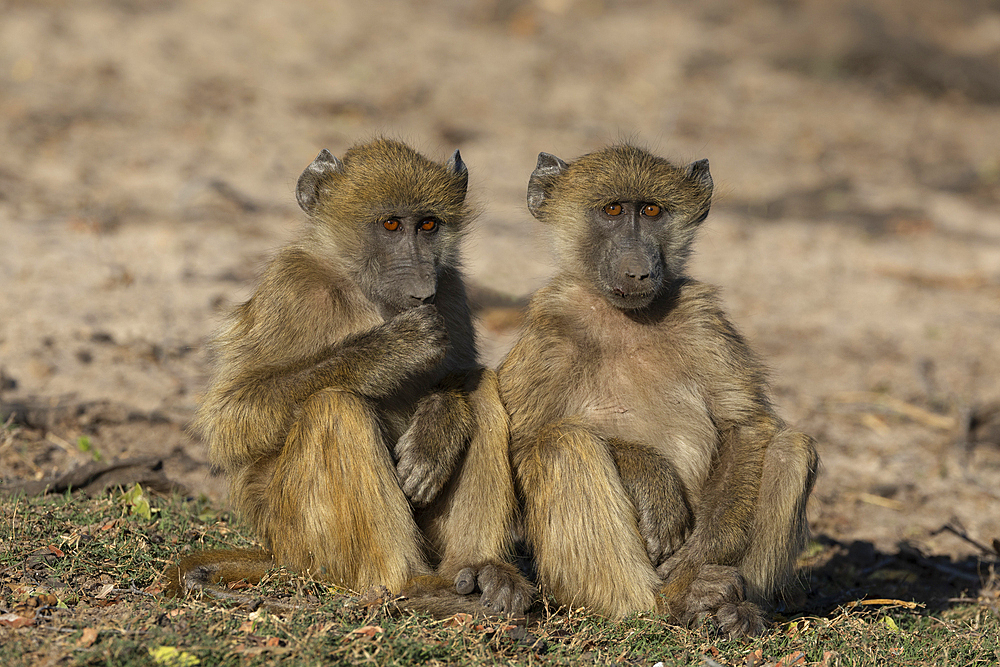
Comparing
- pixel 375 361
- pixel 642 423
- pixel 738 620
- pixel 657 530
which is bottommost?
pixel 738 620

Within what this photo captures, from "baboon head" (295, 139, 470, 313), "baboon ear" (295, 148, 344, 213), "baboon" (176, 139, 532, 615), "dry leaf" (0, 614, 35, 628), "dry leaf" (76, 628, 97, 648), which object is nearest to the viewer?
"dry leaf" (76, 628, 97, 648)

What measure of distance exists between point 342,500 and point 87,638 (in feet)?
3.28

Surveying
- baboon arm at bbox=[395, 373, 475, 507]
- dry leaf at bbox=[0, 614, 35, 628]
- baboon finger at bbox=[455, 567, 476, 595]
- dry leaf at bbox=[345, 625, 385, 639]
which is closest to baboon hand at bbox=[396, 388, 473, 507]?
baboon arm at bbox=[395, 373, 475, 507]

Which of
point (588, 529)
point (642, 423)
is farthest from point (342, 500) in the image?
point (642, 423)

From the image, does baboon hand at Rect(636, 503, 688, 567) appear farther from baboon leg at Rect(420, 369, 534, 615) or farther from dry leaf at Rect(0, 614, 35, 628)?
dry leaf at Rect(0, 614, 35, 628)

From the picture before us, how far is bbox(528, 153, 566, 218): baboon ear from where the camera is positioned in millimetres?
4801

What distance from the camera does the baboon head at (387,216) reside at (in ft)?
14.1

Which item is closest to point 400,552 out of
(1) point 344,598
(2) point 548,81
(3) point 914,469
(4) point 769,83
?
(1) point 344,598

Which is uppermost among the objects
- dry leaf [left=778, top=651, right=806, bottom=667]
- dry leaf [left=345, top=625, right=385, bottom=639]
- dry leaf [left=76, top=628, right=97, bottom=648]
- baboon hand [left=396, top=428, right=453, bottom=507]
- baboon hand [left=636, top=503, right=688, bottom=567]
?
baboon hand [left=396, top=428, right=453, bottom=507]

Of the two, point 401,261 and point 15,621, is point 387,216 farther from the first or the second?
point 15,621

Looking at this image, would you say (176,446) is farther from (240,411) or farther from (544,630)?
(544,630)

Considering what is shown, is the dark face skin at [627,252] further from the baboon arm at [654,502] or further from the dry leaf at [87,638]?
the dry leaf at [87,638]

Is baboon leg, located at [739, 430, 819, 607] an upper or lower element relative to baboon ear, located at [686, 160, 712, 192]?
lower

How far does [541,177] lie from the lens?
4.81 meters
